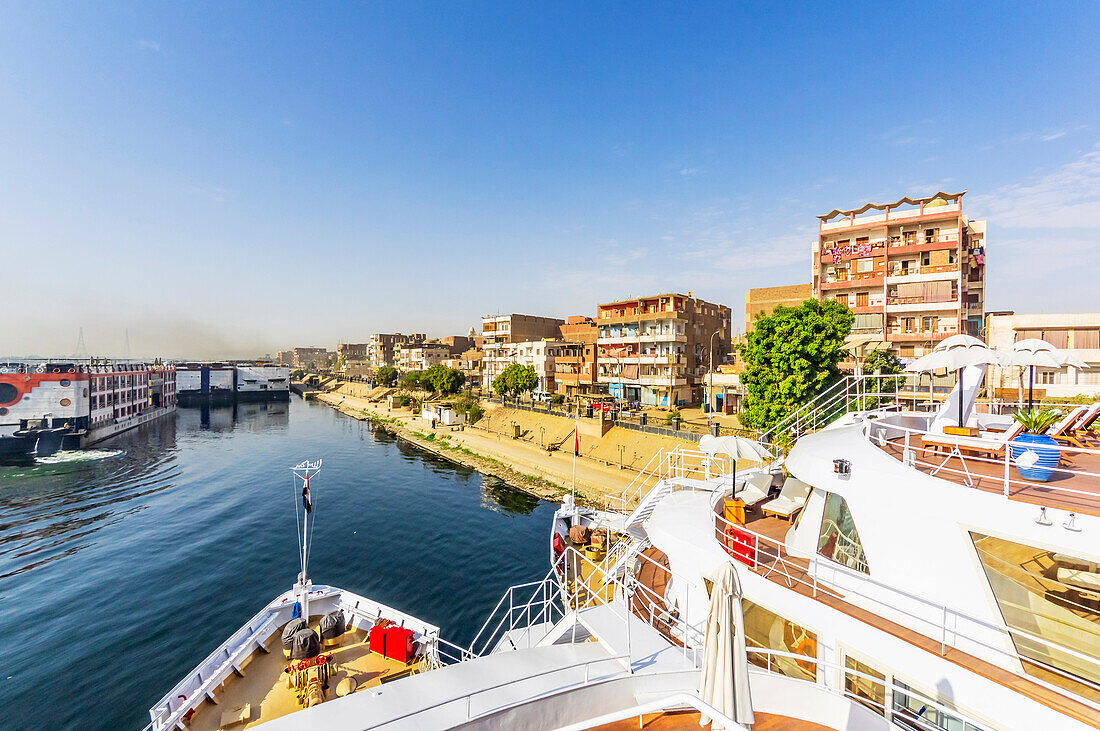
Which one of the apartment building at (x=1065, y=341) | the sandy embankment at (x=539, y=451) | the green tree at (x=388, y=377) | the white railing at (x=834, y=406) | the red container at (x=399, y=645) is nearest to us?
the red container at (x=399, y=645)

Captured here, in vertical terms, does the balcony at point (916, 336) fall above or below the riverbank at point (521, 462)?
above

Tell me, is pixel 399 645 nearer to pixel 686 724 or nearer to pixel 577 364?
pixel 686 724

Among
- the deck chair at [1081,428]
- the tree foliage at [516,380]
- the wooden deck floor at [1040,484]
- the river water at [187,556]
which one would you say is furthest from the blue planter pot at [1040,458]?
the tree foliage at [516,380]

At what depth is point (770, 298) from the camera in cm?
5628

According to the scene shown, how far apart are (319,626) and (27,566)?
26.3 metres

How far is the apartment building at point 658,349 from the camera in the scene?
56.0 meters

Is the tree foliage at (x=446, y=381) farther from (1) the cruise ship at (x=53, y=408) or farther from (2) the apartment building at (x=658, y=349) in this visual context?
(1) the cruise ship at (x=53, y=408)

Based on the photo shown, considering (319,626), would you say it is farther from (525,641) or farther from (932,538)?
(932,538)

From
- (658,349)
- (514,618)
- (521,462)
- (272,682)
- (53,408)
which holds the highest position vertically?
(658,349)

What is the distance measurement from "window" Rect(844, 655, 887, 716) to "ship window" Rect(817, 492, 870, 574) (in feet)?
5.03

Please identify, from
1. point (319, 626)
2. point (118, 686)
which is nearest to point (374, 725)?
point (319, 626)

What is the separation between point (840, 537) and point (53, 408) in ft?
267

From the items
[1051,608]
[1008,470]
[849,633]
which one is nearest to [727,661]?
[849,633]

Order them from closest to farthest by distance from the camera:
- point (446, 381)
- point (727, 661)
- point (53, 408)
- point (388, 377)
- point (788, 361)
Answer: point (727, 661) → point (788, 361) → point (53, 408) → point (446, 381) → point (388, 377)
